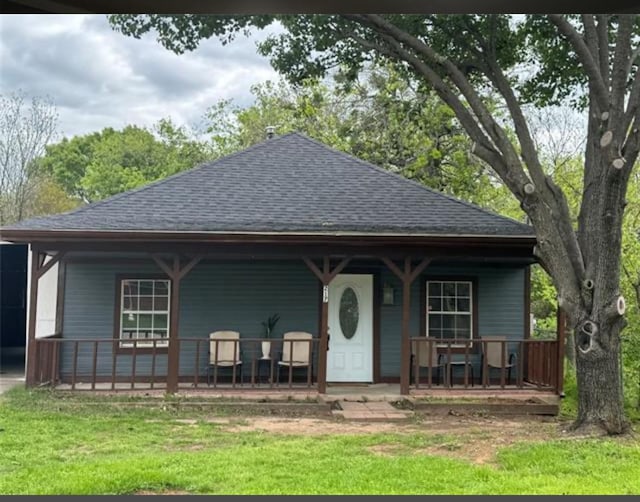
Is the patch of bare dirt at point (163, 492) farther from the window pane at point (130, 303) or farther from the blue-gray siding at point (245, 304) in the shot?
the window pane at point (130, 303)

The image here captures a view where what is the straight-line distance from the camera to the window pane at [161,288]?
10750 mm

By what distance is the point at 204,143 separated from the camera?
33.0 m

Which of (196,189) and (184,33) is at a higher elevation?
(184,33)

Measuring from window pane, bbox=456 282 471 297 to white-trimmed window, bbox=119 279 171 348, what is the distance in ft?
17.0

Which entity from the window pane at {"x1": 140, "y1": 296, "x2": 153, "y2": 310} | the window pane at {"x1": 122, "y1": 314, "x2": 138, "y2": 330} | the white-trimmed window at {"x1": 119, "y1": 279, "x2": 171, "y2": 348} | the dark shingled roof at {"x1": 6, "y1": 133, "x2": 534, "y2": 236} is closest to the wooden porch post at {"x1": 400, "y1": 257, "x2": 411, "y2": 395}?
the dark shingled roof at {"x1": 6, "y1": 133, "x2": 534, "y2": 236}

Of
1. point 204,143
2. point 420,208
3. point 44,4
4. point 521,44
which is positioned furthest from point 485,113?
point 204,143

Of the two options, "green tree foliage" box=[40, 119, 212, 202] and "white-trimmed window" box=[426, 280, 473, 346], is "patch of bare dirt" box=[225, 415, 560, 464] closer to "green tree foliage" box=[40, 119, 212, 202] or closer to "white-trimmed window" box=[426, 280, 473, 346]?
"white-trimmed window" box=[426, 280, 473, 346]

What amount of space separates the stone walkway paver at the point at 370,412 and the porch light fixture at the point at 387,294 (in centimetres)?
222

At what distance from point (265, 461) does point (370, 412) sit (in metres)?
2.95

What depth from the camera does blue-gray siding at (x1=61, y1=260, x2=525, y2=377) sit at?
10.6m

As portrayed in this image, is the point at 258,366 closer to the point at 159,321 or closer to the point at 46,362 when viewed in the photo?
the point at 159,321

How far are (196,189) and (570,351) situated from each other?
10094mm

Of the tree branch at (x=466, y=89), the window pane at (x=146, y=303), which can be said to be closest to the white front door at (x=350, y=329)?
the window pane at (x=146, y=303)

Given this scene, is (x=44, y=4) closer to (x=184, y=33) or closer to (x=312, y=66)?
(x=184, y=33)
